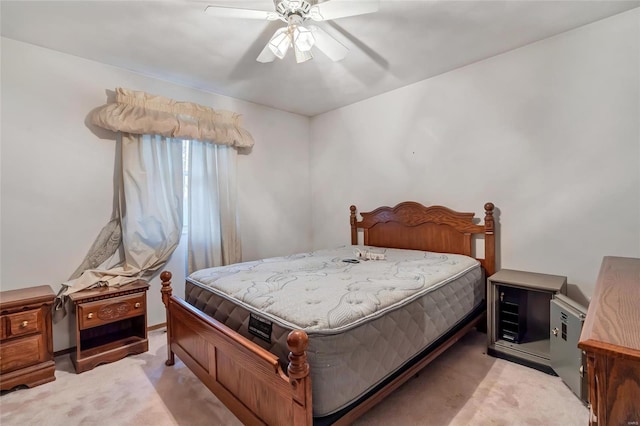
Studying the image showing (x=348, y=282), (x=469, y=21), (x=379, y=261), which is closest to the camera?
(x=348, y=282)

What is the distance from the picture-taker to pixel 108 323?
253 cm

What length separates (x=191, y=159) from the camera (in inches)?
129

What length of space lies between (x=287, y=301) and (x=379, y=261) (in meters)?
1.32

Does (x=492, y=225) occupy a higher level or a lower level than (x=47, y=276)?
higher

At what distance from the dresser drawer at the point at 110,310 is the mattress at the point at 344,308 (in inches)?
26.2

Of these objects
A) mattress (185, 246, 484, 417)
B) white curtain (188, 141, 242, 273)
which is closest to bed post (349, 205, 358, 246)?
mattress (185, 246, 484, 417)

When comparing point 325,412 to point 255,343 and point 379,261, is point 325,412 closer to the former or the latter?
point 255,343

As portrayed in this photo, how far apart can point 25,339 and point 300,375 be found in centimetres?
224

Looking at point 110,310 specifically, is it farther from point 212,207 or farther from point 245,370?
point 245,370

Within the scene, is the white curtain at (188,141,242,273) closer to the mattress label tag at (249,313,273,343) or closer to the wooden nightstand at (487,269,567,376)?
the mattress label tag at (249,313,273,343)

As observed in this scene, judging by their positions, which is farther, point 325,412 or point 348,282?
point 348,282

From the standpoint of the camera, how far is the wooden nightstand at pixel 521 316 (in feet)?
7.28

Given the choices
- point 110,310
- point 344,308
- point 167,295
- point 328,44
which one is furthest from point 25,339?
point 328,44

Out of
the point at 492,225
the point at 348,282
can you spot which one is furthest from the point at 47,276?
the point at 492,225
